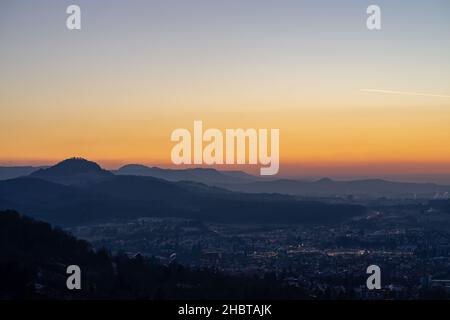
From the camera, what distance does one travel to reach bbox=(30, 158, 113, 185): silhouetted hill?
255 feet

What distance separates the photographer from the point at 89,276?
23.4m

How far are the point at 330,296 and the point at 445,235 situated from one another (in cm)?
2626

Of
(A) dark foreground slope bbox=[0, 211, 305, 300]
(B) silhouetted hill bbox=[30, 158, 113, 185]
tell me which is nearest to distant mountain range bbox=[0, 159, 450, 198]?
(B) silhouetted hill bbox=[30, 158, 113, 185]

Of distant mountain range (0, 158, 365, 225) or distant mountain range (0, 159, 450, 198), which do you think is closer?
distant mountain range (0, 158, 365, 225)

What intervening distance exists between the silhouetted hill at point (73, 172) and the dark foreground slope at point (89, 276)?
49.1 meters

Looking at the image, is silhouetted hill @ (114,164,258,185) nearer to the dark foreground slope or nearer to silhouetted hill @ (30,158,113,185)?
silhouetted hill @ (30,158,113,185)

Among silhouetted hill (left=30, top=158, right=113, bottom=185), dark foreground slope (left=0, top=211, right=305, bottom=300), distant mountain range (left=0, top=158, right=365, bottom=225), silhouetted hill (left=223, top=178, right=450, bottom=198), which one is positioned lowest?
silhouetted hill (left=223, top=178, right=450, bottom=198)

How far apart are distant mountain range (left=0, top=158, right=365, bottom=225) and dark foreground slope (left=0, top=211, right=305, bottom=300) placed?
28.0m

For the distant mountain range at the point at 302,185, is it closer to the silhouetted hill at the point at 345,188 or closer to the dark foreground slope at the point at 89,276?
the silhouetted hill at the point at 345,188

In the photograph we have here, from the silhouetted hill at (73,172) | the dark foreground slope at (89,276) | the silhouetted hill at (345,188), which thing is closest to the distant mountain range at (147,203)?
the silhouetted hill at (73,172)
